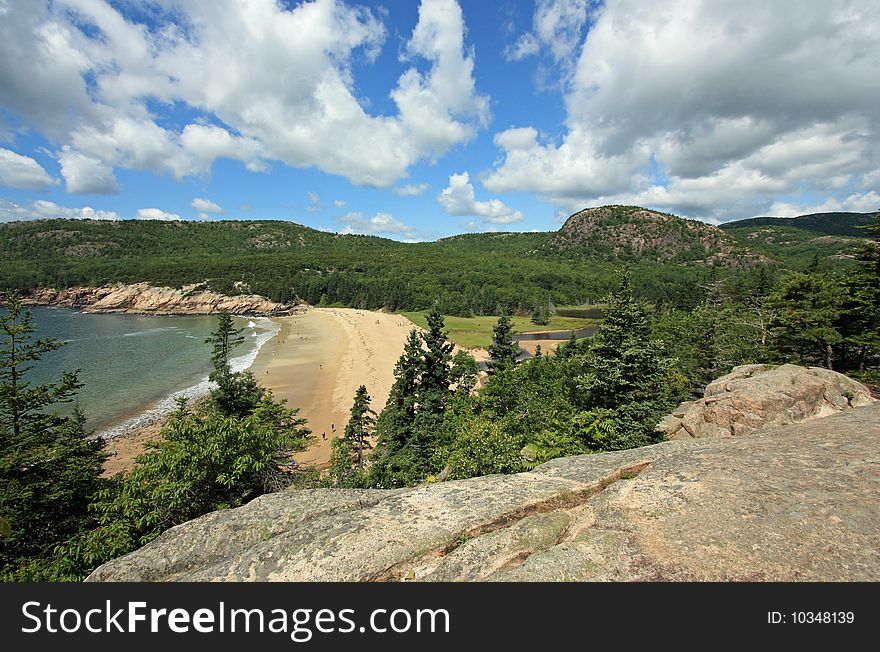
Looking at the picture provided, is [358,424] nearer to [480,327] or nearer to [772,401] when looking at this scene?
[772,401]

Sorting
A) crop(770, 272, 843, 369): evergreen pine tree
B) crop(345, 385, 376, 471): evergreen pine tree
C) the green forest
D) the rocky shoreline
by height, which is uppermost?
the rocky shoreline

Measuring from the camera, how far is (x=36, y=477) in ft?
41.7

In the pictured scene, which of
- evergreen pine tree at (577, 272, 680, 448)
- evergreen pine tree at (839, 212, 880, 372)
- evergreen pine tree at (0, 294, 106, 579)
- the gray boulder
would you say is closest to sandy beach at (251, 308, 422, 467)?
evergreen pine tree at (0, 294, 106, 579)

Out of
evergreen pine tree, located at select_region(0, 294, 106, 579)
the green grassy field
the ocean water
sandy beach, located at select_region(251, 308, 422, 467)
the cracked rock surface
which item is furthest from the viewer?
the green grassy field

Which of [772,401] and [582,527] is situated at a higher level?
[582,527]

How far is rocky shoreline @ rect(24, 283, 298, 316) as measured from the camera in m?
140

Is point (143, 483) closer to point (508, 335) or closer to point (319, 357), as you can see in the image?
point (508, 335)

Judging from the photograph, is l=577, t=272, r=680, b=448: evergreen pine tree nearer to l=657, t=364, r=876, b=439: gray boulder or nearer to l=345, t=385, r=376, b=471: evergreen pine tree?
l=657, t=364, r=876, b=439: gray boulder

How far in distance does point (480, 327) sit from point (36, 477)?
94386 mm

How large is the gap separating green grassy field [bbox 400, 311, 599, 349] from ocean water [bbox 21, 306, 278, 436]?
137ft
